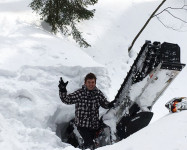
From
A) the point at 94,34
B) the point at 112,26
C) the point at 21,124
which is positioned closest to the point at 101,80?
the point at 21,124

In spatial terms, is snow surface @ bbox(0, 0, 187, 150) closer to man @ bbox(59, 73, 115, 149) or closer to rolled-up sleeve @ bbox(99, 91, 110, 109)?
man @ bbox(59, 73, 115, 149)

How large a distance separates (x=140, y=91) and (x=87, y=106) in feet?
3.97

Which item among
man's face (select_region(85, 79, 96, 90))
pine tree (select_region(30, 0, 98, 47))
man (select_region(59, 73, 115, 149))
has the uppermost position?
pine tree (select_region(30, 0, 98, 47))

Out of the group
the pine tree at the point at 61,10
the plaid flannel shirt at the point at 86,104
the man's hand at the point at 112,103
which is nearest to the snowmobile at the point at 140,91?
the man's hand at the point at 112,103

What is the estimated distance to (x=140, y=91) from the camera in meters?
5.70

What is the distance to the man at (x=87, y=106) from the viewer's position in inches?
239

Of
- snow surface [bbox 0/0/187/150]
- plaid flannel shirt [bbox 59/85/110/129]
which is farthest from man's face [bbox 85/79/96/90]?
snow surface [bbox 0/0/187/150]

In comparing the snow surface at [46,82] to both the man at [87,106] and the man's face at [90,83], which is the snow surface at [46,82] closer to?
the man at [87,106]

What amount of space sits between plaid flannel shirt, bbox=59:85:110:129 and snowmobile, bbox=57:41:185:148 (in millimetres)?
233

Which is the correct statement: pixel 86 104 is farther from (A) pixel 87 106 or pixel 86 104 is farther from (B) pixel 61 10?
(B) pixel 61 10

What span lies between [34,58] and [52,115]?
6.01 ft

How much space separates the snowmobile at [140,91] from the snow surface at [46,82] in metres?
0.99

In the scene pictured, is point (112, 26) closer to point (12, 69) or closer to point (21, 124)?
point (12, 69)

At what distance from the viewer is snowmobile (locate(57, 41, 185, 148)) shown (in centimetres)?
527
